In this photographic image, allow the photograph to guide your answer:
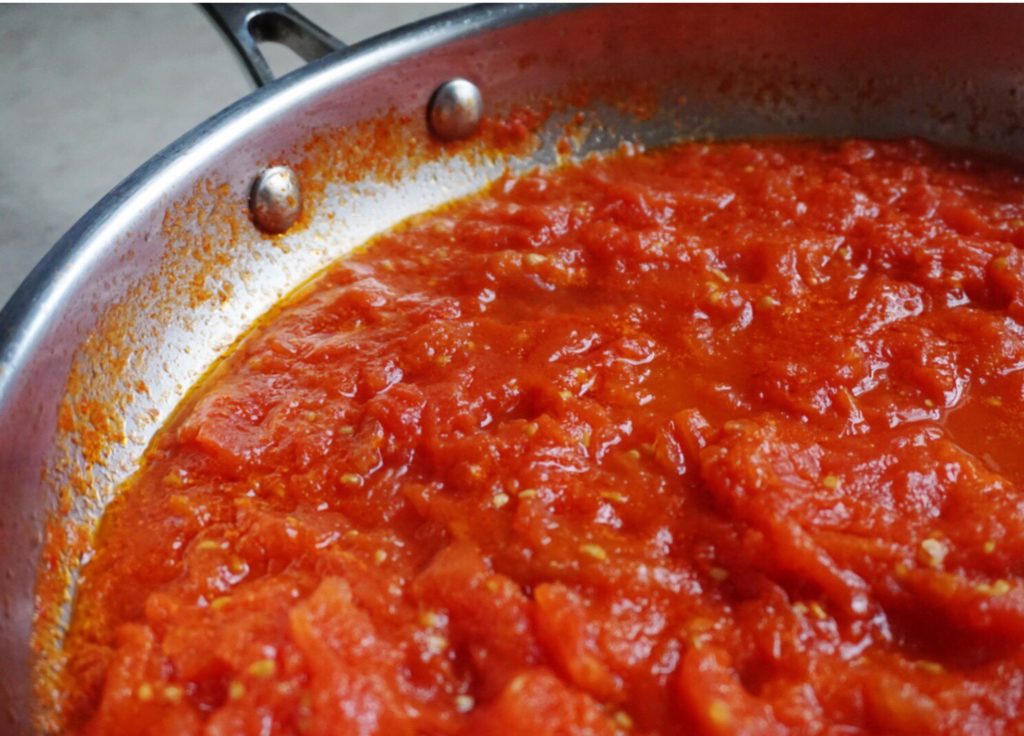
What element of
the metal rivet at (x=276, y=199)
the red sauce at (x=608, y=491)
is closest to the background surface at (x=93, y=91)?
the metal rivet at (x=276, y=199)

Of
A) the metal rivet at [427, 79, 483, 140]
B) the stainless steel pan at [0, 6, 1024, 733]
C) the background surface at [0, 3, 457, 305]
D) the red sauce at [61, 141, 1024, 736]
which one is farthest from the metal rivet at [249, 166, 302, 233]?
the background surface at [0, 3, 457, 305]

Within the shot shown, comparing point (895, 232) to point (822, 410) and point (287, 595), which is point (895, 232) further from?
point (287, 595)

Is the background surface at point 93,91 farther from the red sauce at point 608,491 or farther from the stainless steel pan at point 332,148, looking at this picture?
the red sauce at point 608,491

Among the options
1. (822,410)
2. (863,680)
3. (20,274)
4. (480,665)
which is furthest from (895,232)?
(20,274)

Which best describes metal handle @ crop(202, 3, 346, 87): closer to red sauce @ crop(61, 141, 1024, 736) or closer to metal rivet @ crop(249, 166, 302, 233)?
metal rivet @ crop(249, 166, 302, 233)

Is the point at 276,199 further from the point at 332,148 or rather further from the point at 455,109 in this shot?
the point at 455,109
